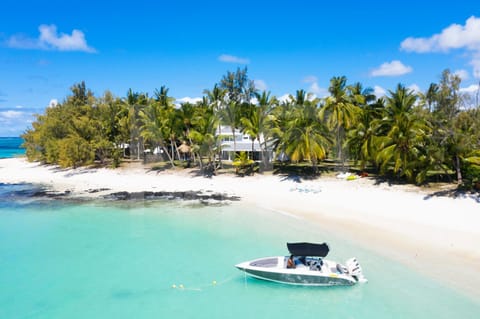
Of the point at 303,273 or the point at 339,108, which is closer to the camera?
the point at 303,273

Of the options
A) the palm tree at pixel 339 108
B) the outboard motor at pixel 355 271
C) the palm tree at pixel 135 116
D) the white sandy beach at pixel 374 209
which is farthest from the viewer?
the palm tree at pixel 135 116

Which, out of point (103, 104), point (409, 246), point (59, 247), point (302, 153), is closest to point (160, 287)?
point (59, 247)

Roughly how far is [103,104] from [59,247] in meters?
28.5

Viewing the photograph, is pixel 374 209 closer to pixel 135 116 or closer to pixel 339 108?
pixel 339 108

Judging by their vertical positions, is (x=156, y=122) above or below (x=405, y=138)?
above

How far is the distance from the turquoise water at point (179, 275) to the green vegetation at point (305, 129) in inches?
408

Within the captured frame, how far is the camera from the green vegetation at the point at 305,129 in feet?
71.6

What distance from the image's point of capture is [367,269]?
1299cm

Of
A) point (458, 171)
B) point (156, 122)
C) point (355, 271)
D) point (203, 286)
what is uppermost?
point (156, 122)

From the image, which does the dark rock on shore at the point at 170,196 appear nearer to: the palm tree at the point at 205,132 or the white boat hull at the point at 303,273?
the palm tree at the point at 205,132

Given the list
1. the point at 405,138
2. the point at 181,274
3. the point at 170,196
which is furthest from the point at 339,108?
the point at 181,274

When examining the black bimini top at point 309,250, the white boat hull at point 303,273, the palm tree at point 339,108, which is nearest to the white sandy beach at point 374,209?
the white boat hull at point 303,273

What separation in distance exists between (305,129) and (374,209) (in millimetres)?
10488

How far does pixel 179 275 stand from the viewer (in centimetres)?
1351
